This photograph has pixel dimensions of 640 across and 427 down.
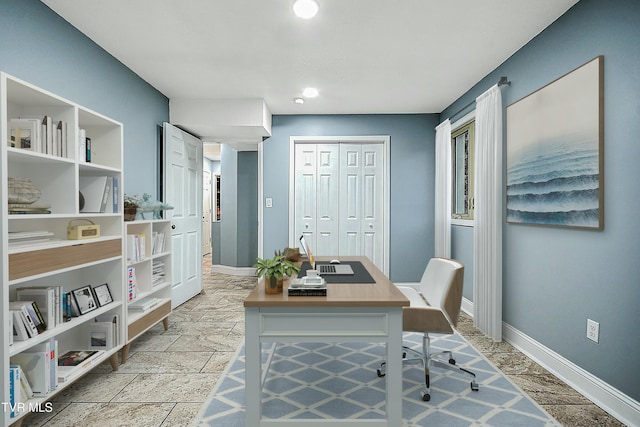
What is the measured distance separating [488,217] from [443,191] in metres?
1.40

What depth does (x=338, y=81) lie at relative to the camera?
3828mm

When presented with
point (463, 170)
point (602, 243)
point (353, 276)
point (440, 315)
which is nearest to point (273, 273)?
point (353, 276)

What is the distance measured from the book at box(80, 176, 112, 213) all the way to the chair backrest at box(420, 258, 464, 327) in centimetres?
240

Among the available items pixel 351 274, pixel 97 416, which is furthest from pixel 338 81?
pixel 97 416

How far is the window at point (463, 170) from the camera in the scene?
4254 mm

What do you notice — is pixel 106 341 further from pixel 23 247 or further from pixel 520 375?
pixel 520 375

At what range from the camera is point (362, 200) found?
17.3ft

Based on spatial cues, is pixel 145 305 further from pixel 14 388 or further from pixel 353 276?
pixel 353 276

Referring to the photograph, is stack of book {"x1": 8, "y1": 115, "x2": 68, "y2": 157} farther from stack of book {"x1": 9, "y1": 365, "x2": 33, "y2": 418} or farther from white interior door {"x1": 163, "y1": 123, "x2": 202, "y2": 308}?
white interior door {"x1": 163, "y1": 123, "x2": 202, "y2": 308}

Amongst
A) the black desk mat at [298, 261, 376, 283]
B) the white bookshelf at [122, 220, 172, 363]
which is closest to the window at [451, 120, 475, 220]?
the black desk mat at [298, 261, 376, 283]

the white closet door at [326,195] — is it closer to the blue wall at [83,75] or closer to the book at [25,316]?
the blue wall at [83,75]

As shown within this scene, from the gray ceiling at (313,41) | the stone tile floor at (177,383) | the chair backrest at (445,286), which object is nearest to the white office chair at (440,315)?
the chair backrest at (445,286)

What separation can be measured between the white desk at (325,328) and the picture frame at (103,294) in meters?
1.39

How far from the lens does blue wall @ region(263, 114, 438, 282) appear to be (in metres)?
5.17
